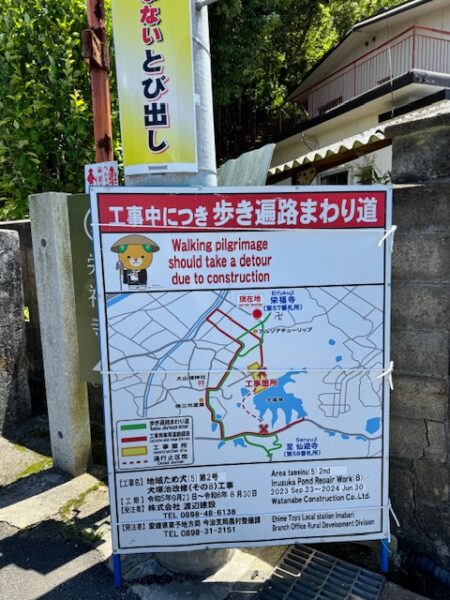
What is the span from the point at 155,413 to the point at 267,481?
0.72 m

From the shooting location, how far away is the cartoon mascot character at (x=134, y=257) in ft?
7.50

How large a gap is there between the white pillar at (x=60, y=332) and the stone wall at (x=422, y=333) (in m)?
2.35

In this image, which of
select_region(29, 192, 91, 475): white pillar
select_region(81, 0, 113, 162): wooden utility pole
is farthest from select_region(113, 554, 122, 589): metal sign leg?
select_region(81, 0, 113, 162): wooden utility pole

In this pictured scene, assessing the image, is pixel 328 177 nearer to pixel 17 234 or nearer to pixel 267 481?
pixel 17 234

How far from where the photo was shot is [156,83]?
7.93 ft

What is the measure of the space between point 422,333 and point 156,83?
6.97 feet

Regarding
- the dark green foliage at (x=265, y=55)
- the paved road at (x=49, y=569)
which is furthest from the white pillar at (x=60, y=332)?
the dark green foliage at (x=265, y=55)

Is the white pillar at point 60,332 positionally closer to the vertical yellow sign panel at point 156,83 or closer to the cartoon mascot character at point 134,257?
the vertical yellow sign panel at point 156,83

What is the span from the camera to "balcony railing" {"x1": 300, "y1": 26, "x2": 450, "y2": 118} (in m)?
11.1

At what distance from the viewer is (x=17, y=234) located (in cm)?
→ 418

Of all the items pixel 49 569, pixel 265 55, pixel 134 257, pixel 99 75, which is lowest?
pixel 49 569

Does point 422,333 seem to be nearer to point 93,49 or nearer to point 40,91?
point 93,49

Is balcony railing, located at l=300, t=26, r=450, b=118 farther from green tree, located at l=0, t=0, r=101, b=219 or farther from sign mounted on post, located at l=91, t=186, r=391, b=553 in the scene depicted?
sign mounted on post, located at l=91, t=186, r=391, b=553

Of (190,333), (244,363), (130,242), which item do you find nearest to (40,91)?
(130,242)
